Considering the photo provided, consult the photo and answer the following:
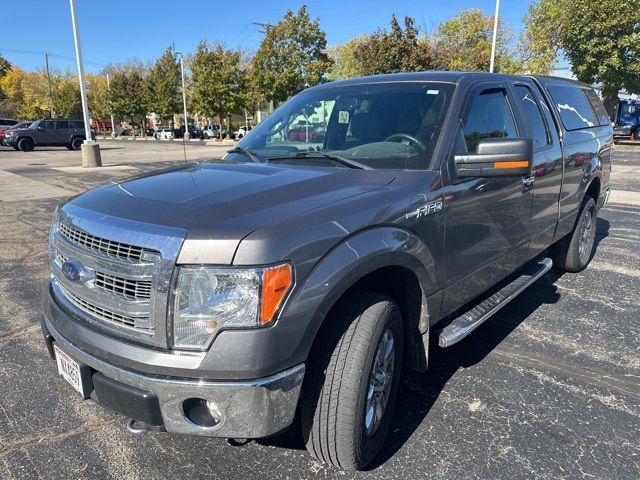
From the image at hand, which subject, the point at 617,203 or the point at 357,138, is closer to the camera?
the point at 357,138

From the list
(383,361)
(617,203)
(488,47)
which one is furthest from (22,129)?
(488,47)

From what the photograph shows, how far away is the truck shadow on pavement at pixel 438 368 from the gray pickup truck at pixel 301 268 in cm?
25

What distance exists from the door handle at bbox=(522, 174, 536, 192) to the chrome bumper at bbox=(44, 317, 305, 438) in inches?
92.9

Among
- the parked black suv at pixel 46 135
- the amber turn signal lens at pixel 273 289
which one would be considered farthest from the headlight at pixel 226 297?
the parked black suv at pixel 46 135

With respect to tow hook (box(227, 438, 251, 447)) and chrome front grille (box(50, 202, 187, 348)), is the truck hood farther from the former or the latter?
tow hook (box(227, 438, 251, 447))

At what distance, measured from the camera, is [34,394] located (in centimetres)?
307

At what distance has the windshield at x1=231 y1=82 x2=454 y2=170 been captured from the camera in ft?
9.39

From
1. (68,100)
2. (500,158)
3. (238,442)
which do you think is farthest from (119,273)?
(68,100)

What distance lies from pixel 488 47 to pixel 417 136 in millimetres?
48932

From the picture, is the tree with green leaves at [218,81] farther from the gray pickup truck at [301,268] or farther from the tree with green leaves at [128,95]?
the gray pickup truck at [301,268]

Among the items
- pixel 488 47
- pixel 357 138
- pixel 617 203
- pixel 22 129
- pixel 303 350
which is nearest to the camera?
pixel 303 350

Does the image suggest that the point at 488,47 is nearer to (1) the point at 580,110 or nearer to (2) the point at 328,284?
(1) the point at 580,110

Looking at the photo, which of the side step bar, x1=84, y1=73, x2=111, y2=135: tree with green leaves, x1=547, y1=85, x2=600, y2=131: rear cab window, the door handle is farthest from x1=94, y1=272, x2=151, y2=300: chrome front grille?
x1=84, y1=73, x2=111, y2=135: tree with green leaves

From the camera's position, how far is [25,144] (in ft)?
95.3
